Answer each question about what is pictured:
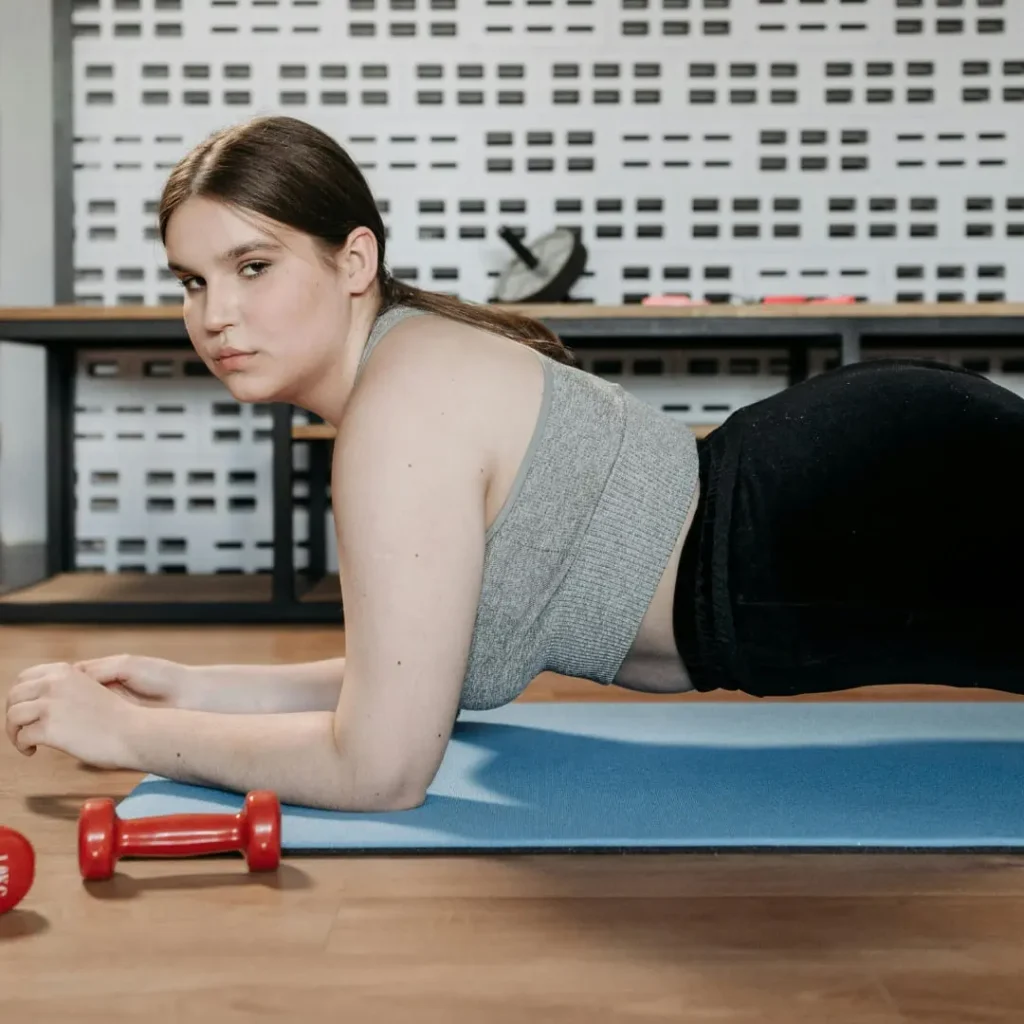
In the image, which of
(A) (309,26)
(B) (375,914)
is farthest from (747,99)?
(B) (375,914)

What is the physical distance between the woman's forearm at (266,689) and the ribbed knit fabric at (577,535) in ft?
0.86

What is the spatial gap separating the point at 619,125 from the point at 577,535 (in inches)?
82.0

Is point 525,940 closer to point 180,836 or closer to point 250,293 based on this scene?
point 180,836

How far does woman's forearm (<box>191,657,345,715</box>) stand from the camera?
1.41 meters

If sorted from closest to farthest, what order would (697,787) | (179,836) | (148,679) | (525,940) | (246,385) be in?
(525,940) < (179,836) < (246,385) < (697,787) < (148,679)

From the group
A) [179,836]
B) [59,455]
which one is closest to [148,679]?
[179,836]

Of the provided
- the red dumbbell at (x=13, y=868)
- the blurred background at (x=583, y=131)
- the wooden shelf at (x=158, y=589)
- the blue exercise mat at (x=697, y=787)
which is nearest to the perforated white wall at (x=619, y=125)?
the blurred background at (x=583, y=131)

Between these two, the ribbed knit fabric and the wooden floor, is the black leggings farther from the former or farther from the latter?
the wooden floor

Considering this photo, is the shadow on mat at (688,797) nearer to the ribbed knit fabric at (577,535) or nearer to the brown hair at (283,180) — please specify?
the ribbed knit fabric at (577,535)

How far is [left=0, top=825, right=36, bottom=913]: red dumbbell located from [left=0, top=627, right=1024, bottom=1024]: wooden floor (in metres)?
Answer: 0.02

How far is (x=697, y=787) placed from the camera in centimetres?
123

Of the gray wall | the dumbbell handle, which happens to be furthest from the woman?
the gray wall

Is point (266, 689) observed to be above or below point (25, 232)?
below

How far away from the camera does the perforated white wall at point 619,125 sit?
9.72 feet
